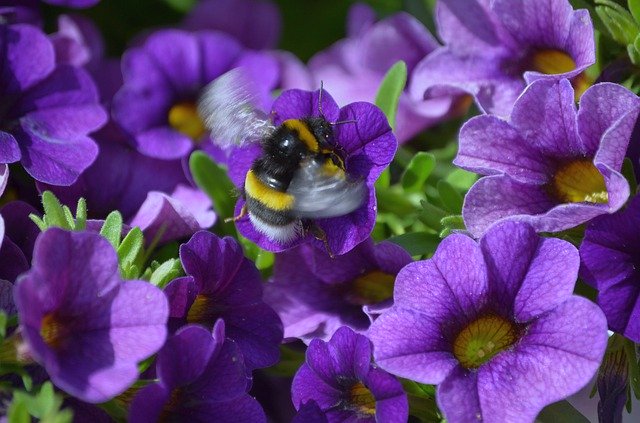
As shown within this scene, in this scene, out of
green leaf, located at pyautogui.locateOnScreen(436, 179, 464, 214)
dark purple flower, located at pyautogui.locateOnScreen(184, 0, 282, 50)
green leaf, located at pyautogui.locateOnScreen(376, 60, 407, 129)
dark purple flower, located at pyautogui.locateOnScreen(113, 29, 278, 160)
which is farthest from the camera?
dark purple flower, located at pyautogui.locateOnScreen(184, 0, 282, 50)

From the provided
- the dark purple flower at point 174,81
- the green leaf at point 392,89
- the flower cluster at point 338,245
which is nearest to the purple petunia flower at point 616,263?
the flower cluster at point 338,245

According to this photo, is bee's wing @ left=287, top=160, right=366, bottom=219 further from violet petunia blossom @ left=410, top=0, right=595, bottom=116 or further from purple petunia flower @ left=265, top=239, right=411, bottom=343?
violet petunia blossom @ left=410, top=0, right=595, bottom=116

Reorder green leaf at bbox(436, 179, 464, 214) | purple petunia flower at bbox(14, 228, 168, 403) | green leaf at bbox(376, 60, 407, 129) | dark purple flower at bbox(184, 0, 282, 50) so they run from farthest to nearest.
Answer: dark purple flower at bbox(184, 0, 282, 50) → green leaf at bbox(376, 60, 407, 129) → green leaf at bbox(436, 179, 464, 214) → purple petunia flower at bbox(14, 228, 168, 403)

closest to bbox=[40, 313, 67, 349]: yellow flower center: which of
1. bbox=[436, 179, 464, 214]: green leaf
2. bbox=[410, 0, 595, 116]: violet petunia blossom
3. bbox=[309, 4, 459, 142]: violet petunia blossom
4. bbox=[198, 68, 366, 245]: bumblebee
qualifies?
bbox=[198, 68, 366, 245]: bumblebee

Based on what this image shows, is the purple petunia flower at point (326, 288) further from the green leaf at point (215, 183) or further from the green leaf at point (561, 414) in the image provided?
the green leaf at point (561, 414)

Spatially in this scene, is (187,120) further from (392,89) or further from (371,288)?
(371,288)

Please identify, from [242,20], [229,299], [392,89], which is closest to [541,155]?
[392,89]
